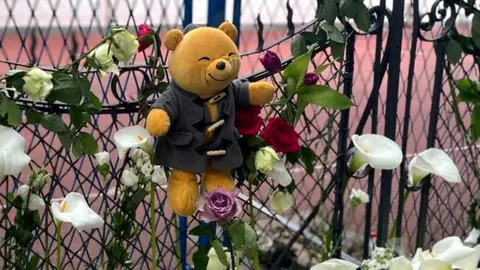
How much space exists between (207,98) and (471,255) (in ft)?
1.84

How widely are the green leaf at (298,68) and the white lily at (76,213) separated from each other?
0.38m

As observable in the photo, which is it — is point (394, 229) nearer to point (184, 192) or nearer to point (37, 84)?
point (184, 192)

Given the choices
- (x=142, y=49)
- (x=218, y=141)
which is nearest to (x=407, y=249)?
(x=218, y=141)

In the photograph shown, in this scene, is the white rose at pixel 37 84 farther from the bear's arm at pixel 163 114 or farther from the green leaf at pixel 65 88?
the bear's arm at pixel 163 114

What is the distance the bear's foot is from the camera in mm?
1027

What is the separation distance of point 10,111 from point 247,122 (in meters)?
0.35

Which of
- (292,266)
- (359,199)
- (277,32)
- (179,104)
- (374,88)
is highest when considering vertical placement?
(277,32)

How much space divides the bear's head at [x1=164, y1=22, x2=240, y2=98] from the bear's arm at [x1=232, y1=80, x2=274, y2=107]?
6 cm

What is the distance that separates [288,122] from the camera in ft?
3.66

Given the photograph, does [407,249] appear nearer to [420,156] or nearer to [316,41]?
[420,156]

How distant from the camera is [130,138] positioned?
101 cm

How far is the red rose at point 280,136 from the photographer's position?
3.42ft

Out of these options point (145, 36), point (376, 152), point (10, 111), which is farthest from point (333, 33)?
point (10, 111)

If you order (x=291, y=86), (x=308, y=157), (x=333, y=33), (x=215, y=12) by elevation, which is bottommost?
(x=308, y=157)
